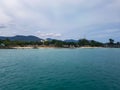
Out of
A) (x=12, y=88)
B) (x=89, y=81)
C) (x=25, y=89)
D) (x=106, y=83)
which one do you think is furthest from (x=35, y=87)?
(x=106, y=83)

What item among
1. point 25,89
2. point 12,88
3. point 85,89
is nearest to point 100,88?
point 85,89

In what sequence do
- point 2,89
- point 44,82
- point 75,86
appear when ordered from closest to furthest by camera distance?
point 2,89, point 75,86, point 44,82

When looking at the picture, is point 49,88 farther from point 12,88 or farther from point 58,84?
point 12,88

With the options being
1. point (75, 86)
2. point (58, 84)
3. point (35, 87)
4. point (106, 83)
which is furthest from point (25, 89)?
point (106, 83)

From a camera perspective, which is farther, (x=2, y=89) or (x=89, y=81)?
(x=89, y=81)

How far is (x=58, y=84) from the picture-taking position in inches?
1063

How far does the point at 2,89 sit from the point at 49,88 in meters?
6.91

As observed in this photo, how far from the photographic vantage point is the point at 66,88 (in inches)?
987

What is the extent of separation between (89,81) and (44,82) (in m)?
7.96

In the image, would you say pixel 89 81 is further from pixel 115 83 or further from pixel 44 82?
pixel 44 82

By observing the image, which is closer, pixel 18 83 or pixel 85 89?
pixel 85 89

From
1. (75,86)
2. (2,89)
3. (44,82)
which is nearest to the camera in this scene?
(2,89)

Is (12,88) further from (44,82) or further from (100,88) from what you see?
(100,88)

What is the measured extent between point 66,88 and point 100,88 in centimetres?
520
